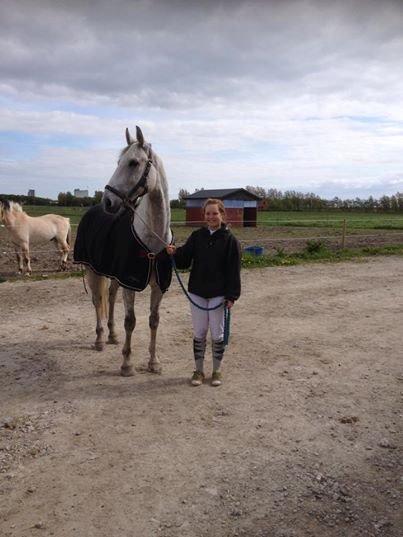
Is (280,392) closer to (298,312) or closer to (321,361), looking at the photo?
(321,361)

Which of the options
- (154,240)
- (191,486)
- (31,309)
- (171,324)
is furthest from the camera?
(31,309)

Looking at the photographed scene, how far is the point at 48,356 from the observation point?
16.4 feet

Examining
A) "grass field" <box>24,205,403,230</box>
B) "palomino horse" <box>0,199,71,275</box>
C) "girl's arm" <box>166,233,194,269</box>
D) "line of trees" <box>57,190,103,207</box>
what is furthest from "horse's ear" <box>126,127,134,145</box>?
"line of trees" <box>57,190,103,207</box>

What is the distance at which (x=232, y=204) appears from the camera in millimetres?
28609

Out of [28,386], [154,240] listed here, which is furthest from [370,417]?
[28,386]

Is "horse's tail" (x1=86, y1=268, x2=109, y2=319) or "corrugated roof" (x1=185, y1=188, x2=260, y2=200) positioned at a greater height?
"corrugated roof" (x1=185, y1=188, x2=260, y2=200)

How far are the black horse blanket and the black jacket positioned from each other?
412mm

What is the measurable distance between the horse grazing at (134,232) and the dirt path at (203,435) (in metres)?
0.81

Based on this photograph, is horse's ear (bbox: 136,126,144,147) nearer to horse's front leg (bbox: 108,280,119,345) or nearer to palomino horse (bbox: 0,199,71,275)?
horse's front leg (bbox: 108,280,119,345)

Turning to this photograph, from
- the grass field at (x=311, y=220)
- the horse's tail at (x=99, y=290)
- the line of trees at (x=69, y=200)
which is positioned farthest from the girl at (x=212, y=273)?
the line of trees at (x=69, y=200)

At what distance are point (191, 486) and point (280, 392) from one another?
1598 mm

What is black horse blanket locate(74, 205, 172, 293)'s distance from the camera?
4309 mm

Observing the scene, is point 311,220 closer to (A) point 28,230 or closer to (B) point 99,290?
(A) point 28,230

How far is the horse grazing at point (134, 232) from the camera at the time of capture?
3930 mm
